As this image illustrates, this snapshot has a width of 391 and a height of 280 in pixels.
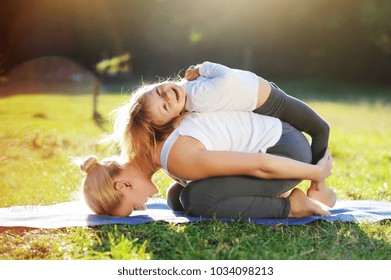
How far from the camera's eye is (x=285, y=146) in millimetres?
3055

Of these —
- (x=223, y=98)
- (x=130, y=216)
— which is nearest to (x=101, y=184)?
(x=130, y=216)

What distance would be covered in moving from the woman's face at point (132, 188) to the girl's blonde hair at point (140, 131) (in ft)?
0.18

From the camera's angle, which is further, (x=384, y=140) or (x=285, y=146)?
(x=384, y=140)

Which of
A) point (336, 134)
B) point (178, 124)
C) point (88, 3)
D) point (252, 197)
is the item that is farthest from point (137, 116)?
point (88, 3)

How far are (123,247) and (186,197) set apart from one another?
68cm

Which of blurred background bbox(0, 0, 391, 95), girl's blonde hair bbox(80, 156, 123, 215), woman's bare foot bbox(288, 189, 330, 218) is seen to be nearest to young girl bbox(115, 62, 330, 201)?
girl's blonde hair bbox(80, 156, 123, 215)

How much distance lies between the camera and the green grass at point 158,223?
2.48 metres

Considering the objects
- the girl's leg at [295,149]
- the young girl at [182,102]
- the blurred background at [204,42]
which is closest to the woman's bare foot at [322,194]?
the girl's leg at [295,149]

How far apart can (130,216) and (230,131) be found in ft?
2.42

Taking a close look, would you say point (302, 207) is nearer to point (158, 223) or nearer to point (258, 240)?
point (258, 240)

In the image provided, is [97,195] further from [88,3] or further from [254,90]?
[88,3]

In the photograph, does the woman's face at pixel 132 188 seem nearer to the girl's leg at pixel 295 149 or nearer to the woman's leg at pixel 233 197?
the woman's leg at pixel 233 197

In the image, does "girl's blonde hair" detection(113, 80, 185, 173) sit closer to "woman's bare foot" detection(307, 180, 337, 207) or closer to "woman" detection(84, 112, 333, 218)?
"woman" detection(84, 112, 333, 218)

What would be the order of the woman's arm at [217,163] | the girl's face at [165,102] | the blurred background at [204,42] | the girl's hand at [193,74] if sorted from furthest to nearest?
1. the blurred background at [204,42]
2. the girl's hand at [193,74]
3. the girl's face at [165,102]
4. the woman's arm at [217,163]
